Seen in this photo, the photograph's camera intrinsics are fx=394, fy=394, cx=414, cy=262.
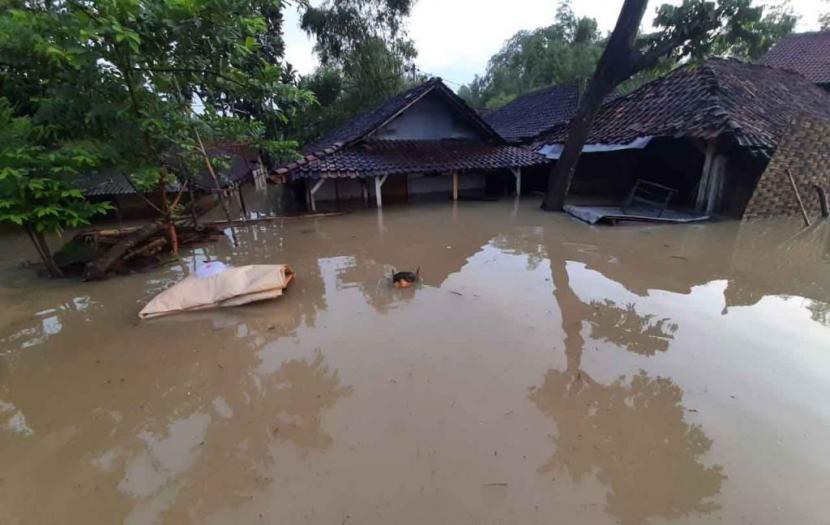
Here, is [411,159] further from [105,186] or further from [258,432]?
[258,432]

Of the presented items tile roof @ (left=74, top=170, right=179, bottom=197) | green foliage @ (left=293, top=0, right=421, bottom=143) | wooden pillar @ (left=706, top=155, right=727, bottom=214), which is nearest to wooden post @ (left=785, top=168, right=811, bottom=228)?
wooden pillar @ (left=706, top=155, right=727, bottom=214)

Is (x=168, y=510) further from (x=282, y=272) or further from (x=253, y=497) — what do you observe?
(x=282, y=272)

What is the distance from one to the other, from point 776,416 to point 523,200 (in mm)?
11235

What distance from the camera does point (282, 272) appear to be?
18.1 feet

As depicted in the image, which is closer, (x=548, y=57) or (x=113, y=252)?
(x=113, y=252)

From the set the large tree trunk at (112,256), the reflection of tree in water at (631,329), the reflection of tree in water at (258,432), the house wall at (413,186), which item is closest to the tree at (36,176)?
the large tree trunk at (112,256)

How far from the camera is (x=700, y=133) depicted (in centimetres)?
896

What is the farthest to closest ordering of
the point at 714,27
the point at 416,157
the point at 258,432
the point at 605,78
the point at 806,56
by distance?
1. the point at 806,56
2. the point at 416,157
3. the point at 605,78
4. the point at 714,27
5. the point at 258,432

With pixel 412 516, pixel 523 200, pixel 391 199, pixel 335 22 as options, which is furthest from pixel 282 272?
pixel 335 22

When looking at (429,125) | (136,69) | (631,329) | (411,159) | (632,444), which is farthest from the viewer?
(429,125)

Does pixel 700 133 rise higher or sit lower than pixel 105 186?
higher

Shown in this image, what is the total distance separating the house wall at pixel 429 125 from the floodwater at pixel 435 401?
8.59 meters

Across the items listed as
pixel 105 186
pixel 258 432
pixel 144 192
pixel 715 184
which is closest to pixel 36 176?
pixel 258 432

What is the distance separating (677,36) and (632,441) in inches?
366
